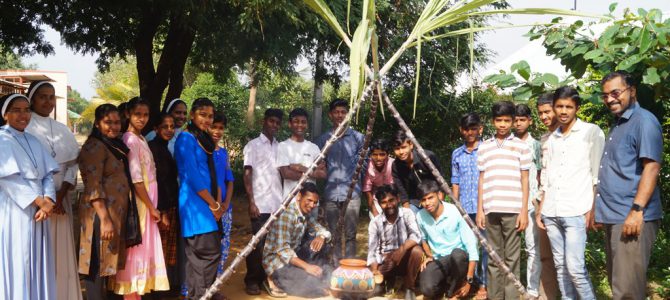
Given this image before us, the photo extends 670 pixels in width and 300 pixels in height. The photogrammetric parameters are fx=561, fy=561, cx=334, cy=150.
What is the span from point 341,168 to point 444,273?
1.31 metres

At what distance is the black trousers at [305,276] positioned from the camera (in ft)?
16.6

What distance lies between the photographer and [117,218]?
384cm

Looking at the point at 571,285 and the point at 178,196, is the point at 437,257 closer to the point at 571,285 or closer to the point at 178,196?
the point at 571,285

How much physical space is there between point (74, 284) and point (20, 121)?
46.4 inches

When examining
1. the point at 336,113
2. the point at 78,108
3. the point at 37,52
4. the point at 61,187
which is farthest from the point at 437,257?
the point at 78,108

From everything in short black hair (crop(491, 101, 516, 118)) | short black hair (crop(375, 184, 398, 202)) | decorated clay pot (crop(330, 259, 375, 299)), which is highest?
short black hair (crop(491, 101, 516, 118))

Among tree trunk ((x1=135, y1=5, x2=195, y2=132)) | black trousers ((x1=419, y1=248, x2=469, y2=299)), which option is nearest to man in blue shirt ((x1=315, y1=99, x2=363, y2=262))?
black trousers ((x1=419, y1=248, x2=469, y2=299))

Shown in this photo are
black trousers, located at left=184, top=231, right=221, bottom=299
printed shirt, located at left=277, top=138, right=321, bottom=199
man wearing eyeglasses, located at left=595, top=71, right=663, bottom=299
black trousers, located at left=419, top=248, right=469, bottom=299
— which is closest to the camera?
man wearing eyeglasses, located at left=595, top=71, right=663, bottom=299

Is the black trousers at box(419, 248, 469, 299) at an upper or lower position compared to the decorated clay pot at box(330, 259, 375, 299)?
lower

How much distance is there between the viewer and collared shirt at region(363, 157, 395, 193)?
17.4 ft

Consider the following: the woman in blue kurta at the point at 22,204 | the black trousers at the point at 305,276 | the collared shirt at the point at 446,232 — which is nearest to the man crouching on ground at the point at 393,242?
the collared shirt at the point at 446,232

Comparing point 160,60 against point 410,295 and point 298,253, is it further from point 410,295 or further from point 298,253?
point 410,295

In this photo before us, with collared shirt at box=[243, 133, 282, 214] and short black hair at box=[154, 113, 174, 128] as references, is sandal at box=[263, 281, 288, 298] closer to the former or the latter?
collared shirt at box=[243, 133, 282, 214]

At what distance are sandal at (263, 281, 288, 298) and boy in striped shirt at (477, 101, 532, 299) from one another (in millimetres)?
1799
